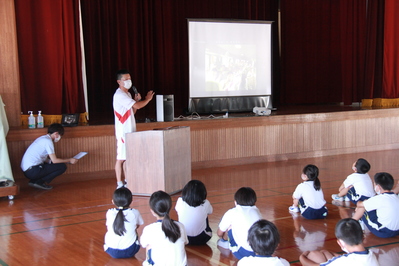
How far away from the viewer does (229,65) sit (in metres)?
9.55

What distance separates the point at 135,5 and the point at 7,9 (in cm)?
368

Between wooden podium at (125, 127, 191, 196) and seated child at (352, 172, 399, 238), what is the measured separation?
7.52ft

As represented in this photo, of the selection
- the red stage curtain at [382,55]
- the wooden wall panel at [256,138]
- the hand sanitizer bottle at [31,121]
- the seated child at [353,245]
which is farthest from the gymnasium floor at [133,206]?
the red stage curtain at [382,55]

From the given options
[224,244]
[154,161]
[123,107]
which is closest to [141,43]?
[123,107]

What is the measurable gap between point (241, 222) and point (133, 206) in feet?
6.83

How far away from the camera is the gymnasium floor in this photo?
382 centimetres

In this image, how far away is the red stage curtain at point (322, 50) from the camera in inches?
465

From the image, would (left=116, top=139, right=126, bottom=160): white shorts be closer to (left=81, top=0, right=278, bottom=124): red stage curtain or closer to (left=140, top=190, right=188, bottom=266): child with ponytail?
(left=81, top=0, right=278, bottom=124): red stage curtain

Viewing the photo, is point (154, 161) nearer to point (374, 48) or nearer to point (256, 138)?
point (256, 138)

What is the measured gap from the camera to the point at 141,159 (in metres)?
5.77

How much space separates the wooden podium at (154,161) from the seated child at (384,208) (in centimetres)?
229

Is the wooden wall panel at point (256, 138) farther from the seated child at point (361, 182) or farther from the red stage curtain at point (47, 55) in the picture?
the seated child at point (361, 182)

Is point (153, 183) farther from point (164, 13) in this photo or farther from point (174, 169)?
point (164, 13)

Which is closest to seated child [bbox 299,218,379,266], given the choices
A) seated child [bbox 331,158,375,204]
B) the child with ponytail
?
the child with ponytail
